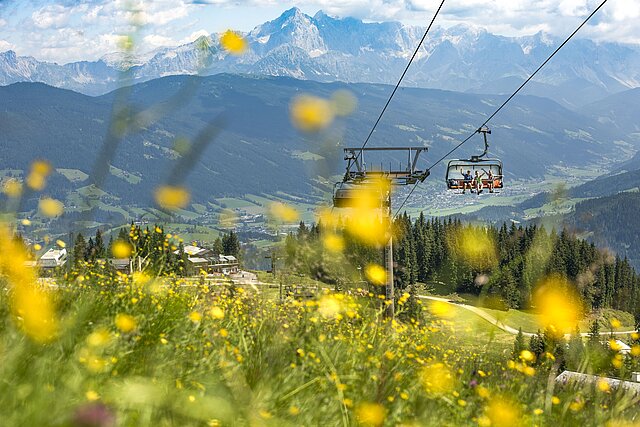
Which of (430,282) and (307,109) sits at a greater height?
(307,109)

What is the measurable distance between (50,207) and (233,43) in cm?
180

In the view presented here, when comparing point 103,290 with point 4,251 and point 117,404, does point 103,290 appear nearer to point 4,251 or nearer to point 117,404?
point 4,251

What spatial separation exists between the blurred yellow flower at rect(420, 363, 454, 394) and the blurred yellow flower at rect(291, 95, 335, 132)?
5.25 feet

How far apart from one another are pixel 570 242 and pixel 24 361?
5603 inches

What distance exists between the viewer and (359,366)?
399 centimetres

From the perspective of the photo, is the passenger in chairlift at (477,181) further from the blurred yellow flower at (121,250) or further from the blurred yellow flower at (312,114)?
the blurred yellow flower at (121,250)

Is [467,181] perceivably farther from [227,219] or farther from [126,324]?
[126,324]

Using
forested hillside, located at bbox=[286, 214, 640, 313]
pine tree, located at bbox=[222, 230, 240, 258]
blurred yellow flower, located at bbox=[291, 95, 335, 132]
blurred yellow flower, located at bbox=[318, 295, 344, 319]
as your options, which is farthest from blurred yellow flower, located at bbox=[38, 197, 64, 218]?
forested hillside, located at bbox=[286, 214, 640, 313]

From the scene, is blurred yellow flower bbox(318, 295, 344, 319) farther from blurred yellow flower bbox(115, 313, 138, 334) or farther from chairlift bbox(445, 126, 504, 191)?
chairlift bbox(445, 126, 504, 191)

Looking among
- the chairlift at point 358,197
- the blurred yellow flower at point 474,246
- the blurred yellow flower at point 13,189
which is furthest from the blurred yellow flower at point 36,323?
the blurred yellow flower at point 474,246

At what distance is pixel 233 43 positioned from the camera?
2586mm

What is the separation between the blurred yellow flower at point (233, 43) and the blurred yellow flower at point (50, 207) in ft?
4.92

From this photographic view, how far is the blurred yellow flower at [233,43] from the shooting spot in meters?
2.57

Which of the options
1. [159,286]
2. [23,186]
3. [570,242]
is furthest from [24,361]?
[570,242]
